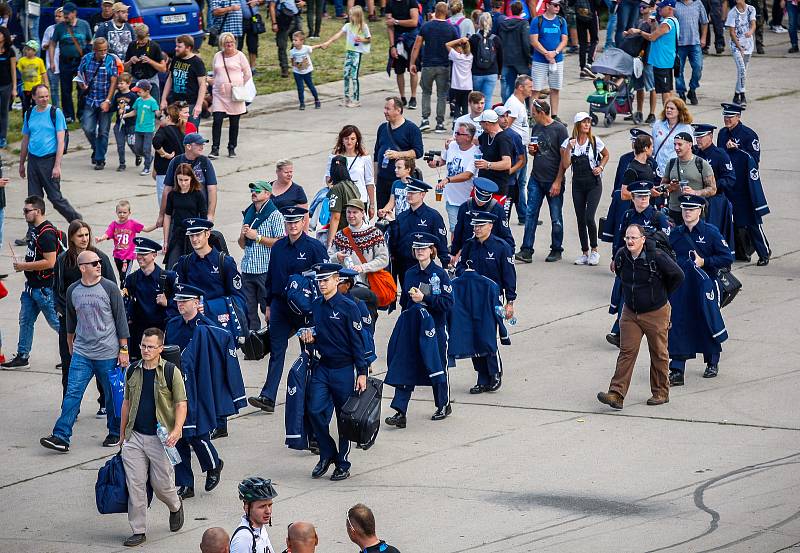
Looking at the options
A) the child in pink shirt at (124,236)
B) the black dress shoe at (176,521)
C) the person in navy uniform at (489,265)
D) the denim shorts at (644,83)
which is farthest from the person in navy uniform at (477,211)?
the denim shorts at (644,83)

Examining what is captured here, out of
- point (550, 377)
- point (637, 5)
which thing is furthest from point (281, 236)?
point (637, 5)

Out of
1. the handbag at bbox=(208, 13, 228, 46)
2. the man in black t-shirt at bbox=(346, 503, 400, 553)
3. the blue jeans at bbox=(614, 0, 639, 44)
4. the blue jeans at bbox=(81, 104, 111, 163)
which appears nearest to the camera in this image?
the man in black t-shirt at bbox=(346, 503, 400, 553)

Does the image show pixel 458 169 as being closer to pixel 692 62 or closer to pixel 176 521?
pixel 176 521

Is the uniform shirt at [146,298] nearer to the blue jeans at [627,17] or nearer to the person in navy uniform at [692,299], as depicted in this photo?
the person in navy uniform at [692,299]

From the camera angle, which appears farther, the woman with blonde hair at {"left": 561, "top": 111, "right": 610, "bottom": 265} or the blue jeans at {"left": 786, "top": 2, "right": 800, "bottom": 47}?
the blue jeans at {"left": 786, "top": 2, "right": 800, "bottom": 47}

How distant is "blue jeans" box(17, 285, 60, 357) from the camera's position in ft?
44.6

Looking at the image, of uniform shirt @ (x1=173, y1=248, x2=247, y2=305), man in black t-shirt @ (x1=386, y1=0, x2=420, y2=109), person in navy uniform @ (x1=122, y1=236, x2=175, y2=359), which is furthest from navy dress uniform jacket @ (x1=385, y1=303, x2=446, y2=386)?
man in black t-shirt @ (x1=386, y1=0, x2=420, y2=109)

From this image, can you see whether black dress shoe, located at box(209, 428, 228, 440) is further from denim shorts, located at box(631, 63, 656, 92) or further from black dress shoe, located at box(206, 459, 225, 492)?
denim shorts, located at box(631, 63, 656, 92)

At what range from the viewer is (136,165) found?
21672 millimetres

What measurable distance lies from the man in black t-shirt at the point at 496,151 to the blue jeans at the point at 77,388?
5722 millimetres

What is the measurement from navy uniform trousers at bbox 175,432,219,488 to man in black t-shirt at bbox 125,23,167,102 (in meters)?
11.9

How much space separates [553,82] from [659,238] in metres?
10.7

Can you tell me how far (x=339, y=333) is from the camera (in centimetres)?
1080

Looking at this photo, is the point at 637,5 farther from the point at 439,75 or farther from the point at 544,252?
the point at 544,252
